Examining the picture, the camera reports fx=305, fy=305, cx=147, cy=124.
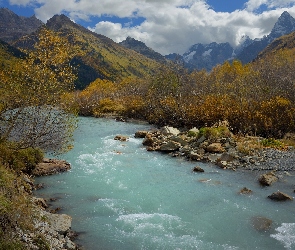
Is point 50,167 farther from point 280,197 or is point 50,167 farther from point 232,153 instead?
point 280,197

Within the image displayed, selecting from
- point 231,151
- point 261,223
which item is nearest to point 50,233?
point 261,223

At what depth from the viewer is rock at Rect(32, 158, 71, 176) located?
2333 cm

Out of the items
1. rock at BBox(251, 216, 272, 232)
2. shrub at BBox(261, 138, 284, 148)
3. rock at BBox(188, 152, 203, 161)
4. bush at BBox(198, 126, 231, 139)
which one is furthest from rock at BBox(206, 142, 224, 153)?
rock at BBox(251, 216, 272, 232)

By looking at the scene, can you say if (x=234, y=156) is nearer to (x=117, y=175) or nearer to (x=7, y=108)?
(x=117, y=175)

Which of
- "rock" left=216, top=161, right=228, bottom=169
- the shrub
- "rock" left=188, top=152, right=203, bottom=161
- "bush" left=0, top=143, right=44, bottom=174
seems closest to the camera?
"bush" left=0, top=143, right=44, bottom=174

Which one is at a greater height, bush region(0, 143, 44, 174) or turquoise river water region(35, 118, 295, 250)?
bush region(0, 143, 44, 174)

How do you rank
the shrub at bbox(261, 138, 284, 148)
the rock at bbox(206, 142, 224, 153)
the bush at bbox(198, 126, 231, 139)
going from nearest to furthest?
the rock at bbox(206, 142, 224, 153)
the shrub at bbox(261, 138, 284, 148)
the bush at bbox(198, 126, 231, 139)

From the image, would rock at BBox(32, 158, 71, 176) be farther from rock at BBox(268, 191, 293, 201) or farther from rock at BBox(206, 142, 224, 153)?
rock at BBox(268, 191, 293, 201)

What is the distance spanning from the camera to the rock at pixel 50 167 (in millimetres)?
23333

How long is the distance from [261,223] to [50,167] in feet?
52.9

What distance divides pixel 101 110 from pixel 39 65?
211ft

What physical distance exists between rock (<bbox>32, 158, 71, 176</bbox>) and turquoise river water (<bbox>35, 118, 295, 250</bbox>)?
0.74m

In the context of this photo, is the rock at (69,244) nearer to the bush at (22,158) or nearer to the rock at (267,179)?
the bush at (22,158)

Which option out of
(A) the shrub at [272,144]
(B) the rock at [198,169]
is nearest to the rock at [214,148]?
(A) the shrub at [272,144]
